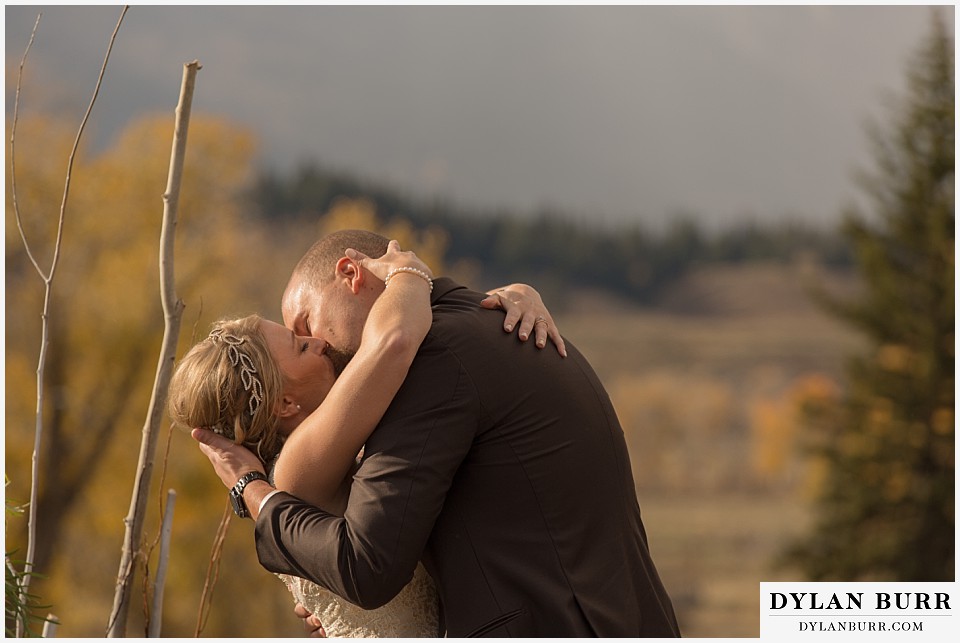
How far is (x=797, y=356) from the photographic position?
54062mm

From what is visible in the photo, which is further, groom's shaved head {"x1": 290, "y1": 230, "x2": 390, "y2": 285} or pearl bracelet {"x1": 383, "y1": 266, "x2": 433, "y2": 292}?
groom's shaved head {"x1": 290, "y1": 230, "x2": 390, "y2": 285}

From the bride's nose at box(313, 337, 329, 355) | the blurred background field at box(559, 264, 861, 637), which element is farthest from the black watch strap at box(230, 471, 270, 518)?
the blurred background field at box(559, 264, 861, 637)

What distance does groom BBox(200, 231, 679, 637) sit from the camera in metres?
1.79

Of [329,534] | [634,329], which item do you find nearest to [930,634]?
[329,534]

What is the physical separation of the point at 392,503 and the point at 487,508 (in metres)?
0.20

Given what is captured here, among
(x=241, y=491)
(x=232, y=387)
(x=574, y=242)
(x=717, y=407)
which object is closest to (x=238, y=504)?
(x=241, y=491)

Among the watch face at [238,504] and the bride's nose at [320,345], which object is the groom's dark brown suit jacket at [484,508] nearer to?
the watch face at [238,504]

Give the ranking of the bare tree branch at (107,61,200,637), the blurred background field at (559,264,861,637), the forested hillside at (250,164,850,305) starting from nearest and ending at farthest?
the bare tree branch at (107,61,200,637)
the blurred background field at (559,264,861,637)
the forested hillside at (250,164,850,305)

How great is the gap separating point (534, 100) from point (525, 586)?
54.7 m

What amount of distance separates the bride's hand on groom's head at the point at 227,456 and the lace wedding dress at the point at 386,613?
23 centimetres

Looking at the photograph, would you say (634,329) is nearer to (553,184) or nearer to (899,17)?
(553,184)

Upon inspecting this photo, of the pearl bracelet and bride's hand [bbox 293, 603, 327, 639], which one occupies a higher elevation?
the pearl bracelet

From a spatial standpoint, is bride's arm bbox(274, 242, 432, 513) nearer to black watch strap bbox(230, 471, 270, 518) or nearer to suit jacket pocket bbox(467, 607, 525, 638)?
black watch strap bbox(230, 471, 270, 518)

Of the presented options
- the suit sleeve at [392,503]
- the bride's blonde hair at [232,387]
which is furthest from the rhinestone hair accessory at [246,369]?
the suit sleeve at [392,503]
